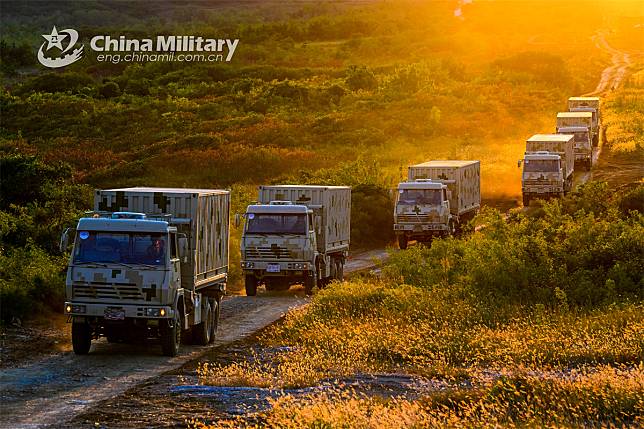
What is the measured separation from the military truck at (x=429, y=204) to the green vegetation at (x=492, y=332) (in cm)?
710

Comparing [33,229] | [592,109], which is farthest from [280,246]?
[592,109]

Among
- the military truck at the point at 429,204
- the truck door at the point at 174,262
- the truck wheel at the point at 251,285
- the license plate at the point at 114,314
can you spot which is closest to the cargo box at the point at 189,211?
the truck door at the point at 174,262

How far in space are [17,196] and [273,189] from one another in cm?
838

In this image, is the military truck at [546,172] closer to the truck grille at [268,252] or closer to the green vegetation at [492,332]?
the green vegetation at [492,332]

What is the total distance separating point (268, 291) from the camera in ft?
113

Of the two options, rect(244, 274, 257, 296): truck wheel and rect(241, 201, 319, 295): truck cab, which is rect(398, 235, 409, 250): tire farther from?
rect(244, 274, 257, 296): truck wheel

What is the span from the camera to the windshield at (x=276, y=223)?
32094 millimetres

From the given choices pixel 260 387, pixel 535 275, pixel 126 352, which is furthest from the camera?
pixel 535 275

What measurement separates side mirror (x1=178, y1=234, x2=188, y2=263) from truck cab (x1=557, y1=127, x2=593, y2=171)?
4789cm

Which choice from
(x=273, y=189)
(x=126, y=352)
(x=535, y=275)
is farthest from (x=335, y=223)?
(x=126, y=352)

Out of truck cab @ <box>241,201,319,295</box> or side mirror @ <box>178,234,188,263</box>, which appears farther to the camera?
truck cab @ <box>241,201,319,295</box>

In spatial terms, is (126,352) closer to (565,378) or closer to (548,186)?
(565,378)

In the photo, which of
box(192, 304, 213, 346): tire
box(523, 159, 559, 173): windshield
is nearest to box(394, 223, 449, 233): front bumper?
box(523, 159, 559, 173): windshield

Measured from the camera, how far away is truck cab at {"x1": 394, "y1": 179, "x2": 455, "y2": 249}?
42.7 m
